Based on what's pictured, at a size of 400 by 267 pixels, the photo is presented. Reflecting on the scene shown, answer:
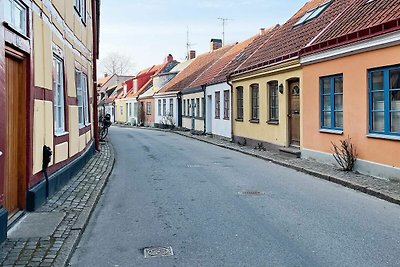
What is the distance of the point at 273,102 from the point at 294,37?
99.5 inches

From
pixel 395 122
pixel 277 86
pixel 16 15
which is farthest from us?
pixel 277 86

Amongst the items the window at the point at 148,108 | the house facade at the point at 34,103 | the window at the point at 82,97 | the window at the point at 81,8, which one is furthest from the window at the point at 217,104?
the window at the point at 148,108

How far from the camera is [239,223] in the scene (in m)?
6.57

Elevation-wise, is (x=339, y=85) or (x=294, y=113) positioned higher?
(x=339, y=85)

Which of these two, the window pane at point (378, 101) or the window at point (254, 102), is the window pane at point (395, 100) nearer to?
the window pane at point (378, 101)

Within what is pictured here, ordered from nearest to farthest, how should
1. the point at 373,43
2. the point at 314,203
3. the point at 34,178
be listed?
the point at 34,178 → the point at 314,203 → the point at 373,43

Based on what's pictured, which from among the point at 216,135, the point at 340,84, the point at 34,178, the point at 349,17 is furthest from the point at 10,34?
the point at 216,135

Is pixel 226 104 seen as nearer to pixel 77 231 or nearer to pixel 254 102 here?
pixel 254 102

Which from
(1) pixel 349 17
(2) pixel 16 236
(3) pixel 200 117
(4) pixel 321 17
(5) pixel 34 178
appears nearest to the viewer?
(2) pixel 16 236

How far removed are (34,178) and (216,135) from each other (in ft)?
59.7

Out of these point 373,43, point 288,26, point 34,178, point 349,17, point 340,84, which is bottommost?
point 34,178

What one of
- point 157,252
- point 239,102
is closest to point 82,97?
point 239,102

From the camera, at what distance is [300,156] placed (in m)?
13.9

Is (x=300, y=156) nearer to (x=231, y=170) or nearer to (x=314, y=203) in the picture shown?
(x=231, y=170)
